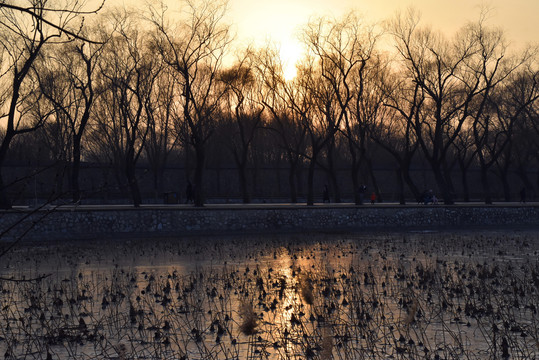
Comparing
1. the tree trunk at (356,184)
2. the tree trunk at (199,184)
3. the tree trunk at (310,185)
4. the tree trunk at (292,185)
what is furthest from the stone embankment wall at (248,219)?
the tree trunk at (292,185)

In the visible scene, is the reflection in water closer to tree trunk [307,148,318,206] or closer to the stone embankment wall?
the stone embankment wall

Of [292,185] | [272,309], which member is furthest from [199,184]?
[272,309]

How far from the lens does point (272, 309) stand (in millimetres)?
11461

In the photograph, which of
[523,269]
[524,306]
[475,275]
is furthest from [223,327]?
[523,269]

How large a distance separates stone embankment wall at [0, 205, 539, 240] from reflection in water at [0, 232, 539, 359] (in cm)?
992

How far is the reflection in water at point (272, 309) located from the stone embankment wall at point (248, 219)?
9.92m

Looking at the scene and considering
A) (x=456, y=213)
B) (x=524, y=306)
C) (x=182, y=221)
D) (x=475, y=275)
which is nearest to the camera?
(x=524, y=306)

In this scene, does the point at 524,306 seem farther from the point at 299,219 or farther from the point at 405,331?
the point at 299,219

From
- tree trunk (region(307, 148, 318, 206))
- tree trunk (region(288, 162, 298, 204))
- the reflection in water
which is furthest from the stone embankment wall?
tree trunk (region(288, 162, 298, 204))

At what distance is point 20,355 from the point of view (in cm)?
865

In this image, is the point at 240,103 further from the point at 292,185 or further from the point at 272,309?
the point at 272,309

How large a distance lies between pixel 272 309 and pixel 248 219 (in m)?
23.0

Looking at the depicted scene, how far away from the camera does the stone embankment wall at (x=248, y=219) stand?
102 ft

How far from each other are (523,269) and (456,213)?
2286 cm
